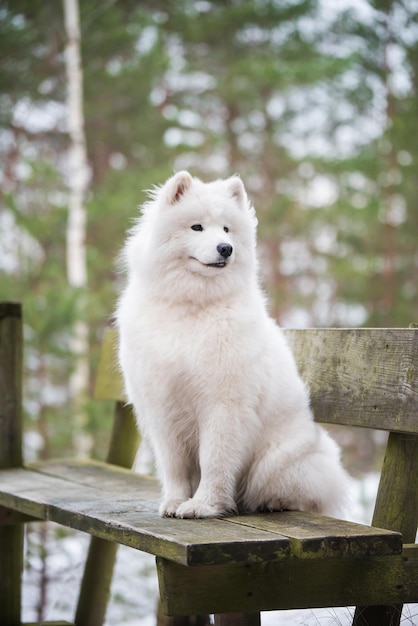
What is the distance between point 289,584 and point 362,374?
2.87ft

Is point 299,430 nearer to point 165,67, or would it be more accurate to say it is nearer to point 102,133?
point 165,67

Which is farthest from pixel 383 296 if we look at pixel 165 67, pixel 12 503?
pixel 12 503

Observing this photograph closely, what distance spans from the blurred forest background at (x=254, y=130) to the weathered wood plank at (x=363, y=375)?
6.11 m

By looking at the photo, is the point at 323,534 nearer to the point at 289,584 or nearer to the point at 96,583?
the point at 289,584

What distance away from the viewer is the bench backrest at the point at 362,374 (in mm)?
2686

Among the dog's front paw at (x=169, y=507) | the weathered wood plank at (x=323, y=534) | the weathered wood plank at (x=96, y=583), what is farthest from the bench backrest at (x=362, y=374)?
the weathered wood plank at (x=96, y=583)

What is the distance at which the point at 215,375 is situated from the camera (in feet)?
8.91

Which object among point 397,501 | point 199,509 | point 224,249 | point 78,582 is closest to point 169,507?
point 199,509

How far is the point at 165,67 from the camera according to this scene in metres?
11.0

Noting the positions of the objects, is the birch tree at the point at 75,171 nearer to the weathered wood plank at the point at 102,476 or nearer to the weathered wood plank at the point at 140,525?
the weathered wood plank at the point at 102,476

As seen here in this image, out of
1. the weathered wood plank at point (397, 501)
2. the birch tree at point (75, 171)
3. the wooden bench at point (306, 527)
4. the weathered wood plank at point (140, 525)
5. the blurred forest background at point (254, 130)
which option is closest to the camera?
the weathered wood plank at point (140, 525)

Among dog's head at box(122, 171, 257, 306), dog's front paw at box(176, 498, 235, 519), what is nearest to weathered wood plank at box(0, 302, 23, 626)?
dog's head at box(122, 171, 257, 306)

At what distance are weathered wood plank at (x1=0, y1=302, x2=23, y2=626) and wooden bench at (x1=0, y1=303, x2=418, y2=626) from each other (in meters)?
0.22

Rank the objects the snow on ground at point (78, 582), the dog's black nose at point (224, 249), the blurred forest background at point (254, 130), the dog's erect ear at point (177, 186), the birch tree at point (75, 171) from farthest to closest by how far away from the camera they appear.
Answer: the blurred forest background at point (254, 130)
the birch tree at point (75, 171)
the snow on ground at point (78, 582)
the dog's erect ear at point (177, 186)
the dog's black nose at point (224, 249)
